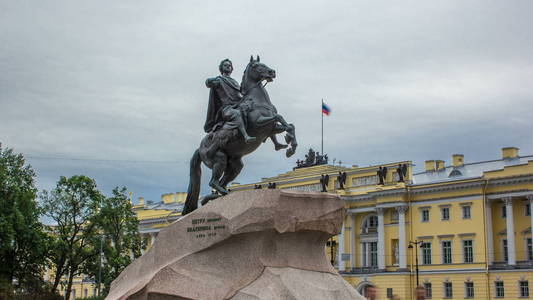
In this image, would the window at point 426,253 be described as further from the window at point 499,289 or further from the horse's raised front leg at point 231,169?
the horse's raised front leg at point 231,169

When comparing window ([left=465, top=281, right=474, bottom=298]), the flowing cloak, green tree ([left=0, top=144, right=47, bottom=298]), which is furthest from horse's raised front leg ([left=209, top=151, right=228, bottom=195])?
window ([left=465, top=281, right=474, bottom=298])

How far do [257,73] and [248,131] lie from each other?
3.69 feet

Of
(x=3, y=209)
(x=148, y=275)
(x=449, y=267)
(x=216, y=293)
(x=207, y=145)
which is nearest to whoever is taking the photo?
(x=216, y=293)

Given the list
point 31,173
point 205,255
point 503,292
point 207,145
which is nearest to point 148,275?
point 205,255

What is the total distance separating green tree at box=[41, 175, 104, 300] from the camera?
5219 centimetres

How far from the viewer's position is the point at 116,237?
2192 inches

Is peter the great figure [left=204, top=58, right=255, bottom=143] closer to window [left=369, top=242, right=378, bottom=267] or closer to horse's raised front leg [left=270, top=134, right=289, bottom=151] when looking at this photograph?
horse's raised front leg [left=270, top=134, right=289, bottom=151]

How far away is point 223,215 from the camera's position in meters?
13.8

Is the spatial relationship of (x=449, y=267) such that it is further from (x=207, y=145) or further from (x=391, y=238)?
(x=207, y=145)

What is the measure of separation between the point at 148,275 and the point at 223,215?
1.85 m

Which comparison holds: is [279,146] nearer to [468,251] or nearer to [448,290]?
[468,251]

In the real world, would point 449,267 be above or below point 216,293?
above

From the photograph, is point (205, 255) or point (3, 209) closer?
point (205, 255)

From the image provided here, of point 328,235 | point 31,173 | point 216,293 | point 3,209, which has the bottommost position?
point 216,293
